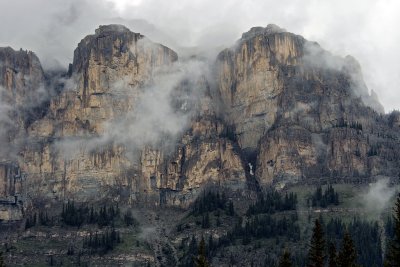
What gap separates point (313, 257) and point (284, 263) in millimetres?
6130

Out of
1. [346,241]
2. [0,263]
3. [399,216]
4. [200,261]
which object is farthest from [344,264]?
[0,263]

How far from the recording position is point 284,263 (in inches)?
5856

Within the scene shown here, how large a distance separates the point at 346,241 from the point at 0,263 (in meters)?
72.1

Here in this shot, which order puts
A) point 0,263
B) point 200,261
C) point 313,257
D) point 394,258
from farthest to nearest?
point 0,263 → point 200,261 → point 313,257 → point 394,258

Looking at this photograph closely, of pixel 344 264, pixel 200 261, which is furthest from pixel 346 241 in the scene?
pixel 200 261

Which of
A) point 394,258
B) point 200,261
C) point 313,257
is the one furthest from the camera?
point 200,261

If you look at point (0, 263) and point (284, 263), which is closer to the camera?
point (284, 263)

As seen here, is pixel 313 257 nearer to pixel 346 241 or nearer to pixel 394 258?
pixel 346 241

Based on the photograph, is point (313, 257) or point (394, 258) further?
point (313, 257)

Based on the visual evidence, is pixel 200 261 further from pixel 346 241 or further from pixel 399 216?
pixel 399 216

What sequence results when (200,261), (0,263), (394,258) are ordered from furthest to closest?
(0,263) < (200,261) < (394,258)

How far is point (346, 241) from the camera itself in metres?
144

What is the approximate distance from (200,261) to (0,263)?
143 feet

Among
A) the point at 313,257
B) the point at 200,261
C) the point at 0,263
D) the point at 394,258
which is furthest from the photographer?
the point at 0,263
